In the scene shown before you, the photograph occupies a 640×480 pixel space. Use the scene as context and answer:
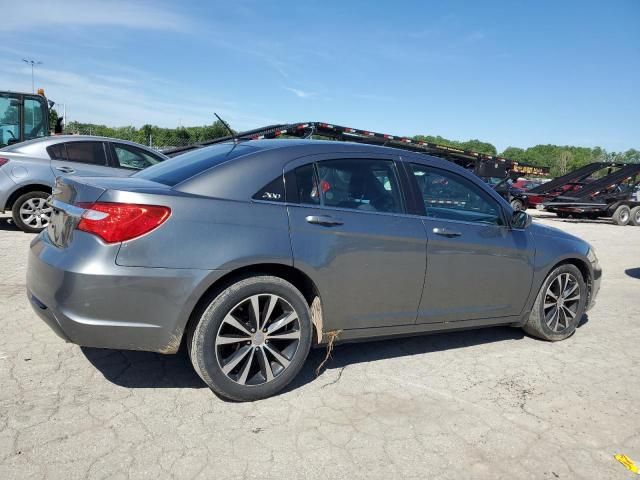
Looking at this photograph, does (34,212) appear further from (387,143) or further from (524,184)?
(524,184)

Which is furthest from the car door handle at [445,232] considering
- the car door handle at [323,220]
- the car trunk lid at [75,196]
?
the car trunk lid at [75,196]

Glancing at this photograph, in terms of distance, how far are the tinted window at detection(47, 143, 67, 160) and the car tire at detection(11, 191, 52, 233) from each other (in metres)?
0.61

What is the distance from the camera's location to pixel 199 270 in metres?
2.79

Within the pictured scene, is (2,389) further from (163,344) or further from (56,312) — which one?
(163,344)

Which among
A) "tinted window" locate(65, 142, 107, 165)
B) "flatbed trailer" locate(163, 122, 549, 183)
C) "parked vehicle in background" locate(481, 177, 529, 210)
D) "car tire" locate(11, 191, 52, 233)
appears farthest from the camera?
"parked vehicle in background" locate(481, 177, 529, 210)

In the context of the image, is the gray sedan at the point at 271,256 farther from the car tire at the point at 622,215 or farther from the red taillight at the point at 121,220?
the car tire at the point at 622,215

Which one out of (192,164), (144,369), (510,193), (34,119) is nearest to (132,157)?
(34,119)

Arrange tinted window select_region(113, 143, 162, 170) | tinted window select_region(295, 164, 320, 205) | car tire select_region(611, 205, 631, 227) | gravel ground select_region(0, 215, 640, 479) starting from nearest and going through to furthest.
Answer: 1. gravel ground select_region(0, 215, 640, 479)
2. tinted window select_region(295, 164, 320, 205)
3. tinted window select_region(113, 143, 162, 170)
4. car tire select_region(611, 205, 631, 227)

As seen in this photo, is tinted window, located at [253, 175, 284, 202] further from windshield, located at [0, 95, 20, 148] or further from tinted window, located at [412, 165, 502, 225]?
windshield, located at [0, 95, 20, 148]

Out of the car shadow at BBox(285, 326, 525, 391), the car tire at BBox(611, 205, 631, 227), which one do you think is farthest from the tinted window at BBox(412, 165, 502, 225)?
the car tire at BBox(611, 205, 631, 227)

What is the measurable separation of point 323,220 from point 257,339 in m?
0.85

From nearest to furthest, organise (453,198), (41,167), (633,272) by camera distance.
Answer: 1. (453,198)
2. (41,167)
3. (633,272)

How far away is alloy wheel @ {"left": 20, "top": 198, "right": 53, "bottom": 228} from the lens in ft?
26.2

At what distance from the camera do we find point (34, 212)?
26.5ft
